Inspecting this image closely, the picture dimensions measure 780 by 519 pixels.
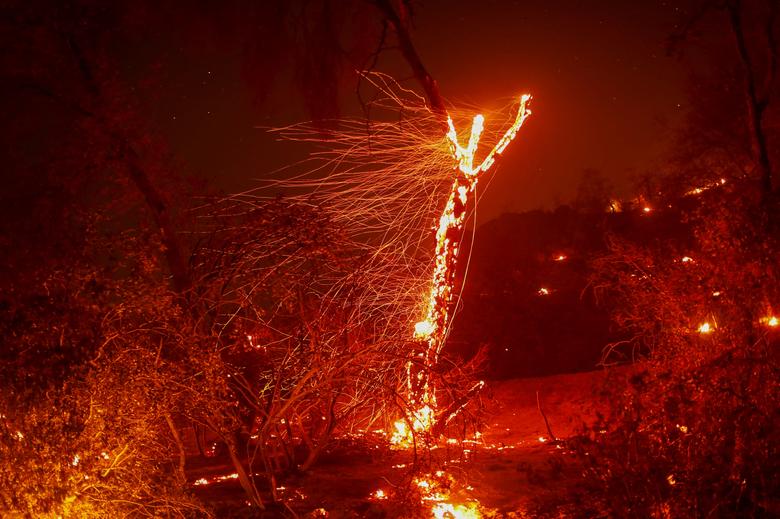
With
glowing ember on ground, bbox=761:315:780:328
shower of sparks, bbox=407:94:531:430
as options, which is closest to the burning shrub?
glowing ember on ground, bbox=761:315:780:328

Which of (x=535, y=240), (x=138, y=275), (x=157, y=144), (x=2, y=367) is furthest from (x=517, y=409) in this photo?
(x=535, y=240)

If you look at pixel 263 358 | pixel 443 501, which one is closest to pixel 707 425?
pixel 443 501

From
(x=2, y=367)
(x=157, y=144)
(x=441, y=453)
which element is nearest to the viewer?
(x=2, y=367)

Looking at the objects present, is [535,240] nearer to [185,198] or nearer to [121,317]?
[185,198]

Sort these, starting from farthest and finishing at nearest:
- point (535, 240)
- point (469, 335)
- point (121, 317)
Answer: point (535, 240)
point (469, 335)
point (121, 317)

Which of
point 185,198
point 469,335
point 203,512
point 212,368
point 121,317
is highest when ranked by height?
point 185,198

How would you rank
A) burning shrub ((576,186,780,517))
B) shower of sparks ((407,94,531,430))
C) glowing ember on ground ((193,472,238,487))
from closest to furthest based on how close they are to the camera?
burning shrub ((576,186,780,517)) < glowing ember on ground ((193,472,238,487)) < shower of sparks ((407,94,531,430))

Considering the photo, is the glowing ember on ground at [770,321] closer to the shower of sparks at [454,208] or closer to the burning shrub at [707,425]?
the burning shrub at [707,425]

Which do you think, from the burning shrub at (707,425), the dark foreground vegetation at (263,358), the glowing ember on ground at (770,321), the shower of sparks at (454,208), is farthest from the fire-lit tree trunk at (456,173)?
the glowing ember on ground at (770,321)

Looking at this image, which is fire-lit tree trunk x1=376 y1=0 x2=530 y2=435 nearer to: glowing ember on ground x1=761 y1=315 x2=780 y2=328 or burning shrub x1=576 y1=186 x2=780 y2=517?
burning shrub x1=576 y1=186 x2=780 y2=517

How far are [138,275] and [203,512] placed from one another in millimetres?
2488

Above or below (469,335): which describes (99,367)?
above

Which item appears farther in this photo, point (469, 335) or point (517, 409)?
point (469, 335)

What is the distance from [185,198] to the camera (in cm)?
1245
